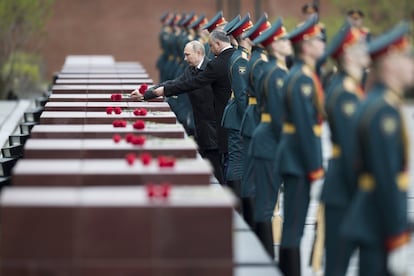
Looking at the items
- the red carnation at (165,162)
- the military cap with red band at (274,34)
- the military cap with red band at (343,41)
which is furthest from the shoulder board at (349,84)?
the military cap with red band at (274,34)

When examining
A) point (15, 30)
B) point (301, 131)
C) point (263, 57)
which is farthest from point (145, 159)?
point (15, 30)

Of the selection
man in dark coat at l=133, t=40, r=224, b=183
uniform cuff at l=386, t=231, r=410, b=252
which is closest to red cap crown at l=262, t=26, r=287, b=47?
uniform cuff at l=386, t=231, r=410, b=252

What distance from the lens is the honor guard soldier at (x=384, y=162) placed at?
235 inches

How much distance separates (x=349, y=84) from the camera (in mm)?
6680

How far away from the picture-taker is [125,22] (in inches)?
1490

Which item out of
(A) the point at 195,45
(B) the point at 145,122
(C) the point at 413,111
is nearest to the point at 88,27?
(C) the point at 413,111

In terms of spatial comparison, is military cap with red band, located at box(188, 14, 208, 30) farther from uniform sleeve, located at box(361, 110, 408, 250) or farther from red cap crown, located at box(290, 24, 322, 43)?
uniform sleeve, located at box(361, 110, 408, 250)

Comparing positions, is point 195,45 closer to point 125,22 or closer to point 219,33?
point 219,33

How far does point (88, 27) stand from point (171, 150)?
99.0 feet

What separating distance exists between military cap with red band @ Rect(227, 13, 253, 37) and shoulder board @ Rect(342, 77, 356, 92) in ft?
14.8

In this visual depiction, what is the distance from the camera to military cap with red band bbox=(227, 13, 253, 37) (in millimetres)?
11230

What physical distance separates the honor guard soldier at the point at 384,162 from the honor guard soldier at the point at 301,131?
1.47m

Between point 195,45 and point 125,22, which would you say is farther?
point 125,22

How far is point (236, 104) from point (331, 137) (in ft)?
14.7
